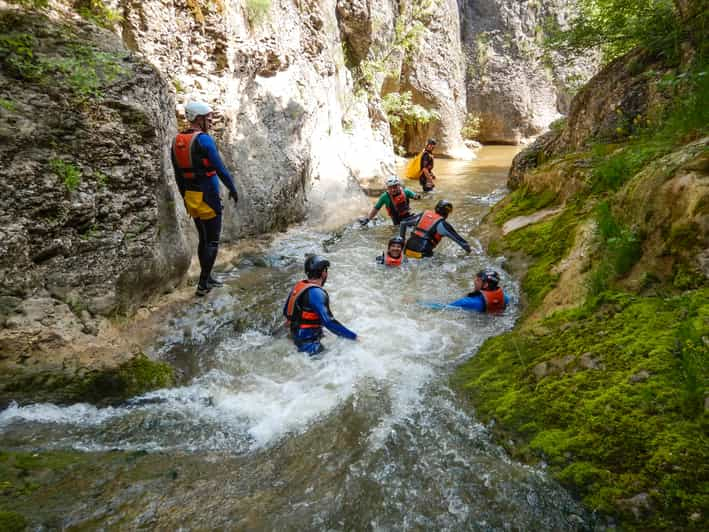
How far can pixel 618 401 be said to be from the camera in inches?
104

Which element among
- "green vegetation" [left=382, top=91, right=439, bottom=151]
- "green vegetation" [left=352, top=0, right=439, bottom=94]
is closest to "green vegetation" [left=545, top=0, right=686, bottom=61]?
"green vegetation" [left=352, top=0, right=439, bottom=94]

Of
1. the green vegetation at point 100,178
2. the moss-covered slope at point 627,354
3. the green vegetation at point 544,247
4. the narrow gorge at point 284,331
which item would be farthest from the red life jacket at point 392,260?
the green vegetation at point 100,178

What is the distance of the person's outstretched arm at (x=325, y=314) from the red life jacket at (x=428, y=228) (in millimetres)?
3806

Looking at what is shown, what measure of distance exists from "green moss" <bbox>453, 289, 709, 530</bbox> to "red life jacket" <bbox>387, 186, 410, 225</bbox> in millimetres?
5963

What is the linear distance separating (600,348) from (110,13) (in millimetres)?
6942

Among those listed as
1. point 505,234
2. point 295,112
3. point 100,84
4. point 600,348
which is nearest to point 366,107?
point 295,112

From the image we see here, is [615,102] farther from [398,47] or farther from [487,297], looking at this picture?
[398,47]

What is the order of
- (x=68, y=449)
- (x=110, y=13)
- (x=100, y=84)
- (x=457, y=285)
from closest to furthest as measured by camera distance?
(x=68, y=449) → (x=100, y=84) → (x=110, y=13) → (x=457, y=285)

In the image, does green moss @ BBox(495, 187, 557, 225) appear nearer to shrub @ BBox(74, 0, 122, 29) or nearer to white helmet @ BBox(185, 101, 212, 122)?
white helmet @ BBox(185, 101, 212, 122)

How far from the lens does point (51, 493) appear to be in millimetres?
2482

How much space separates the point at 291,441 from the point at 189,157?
3.43 metres

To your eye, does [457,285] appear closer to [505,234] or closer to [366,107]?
[505,234]

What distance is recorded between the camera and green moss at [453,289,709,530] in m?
2.19

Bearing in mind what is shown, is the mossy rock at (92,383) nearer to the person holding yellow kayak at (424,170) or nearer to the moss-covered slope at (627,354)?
the moss-covered slope at (627,354)
